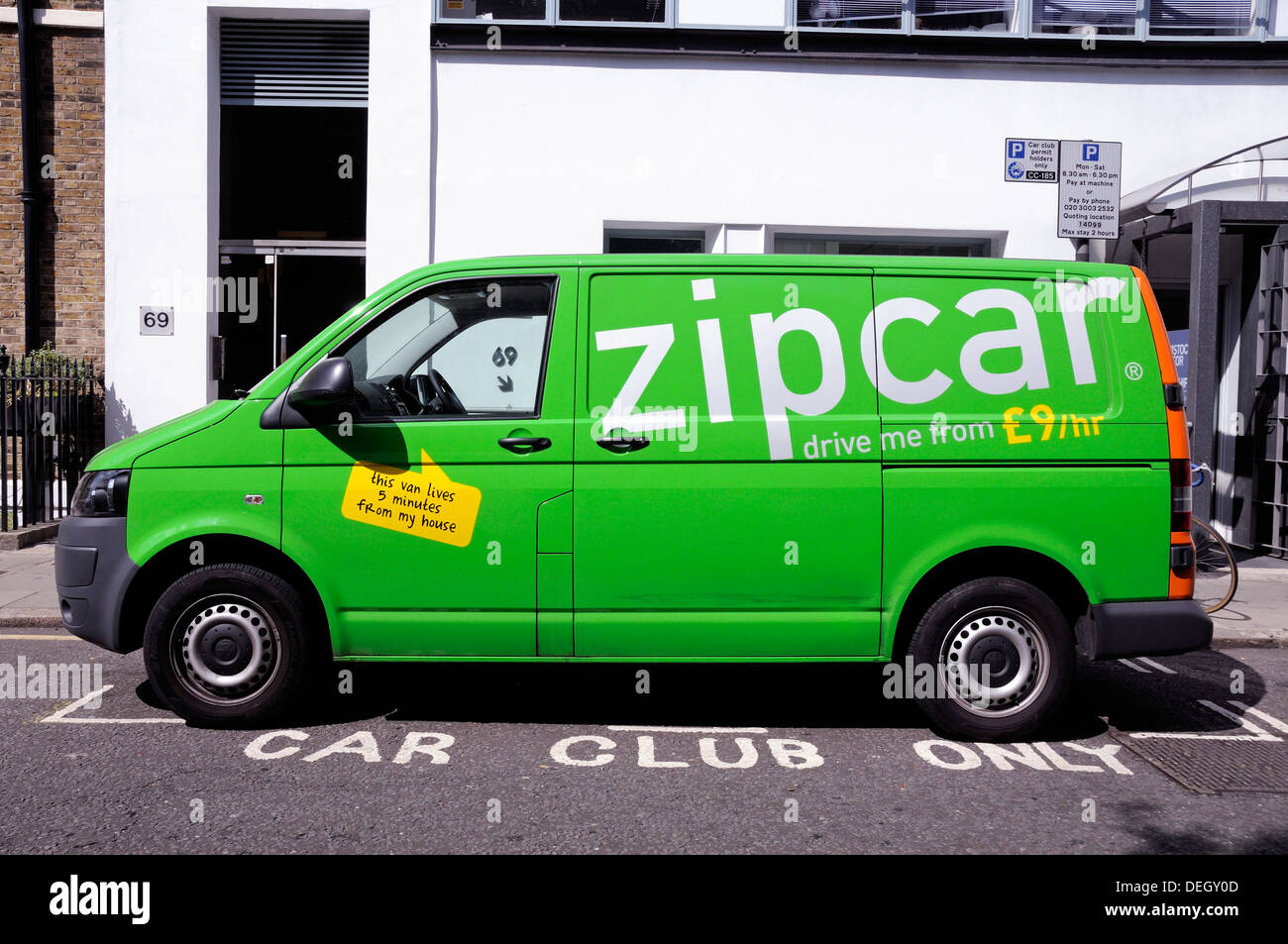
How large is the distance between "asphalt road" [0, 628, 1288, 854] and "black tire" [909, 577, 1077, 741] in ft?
0.48

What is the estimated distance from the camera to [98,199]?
1204 centimetres

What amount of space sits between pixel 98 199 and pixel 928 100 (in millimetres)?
9023

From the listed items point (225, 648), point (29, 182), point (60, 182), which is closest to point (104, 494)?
point (225, 648)

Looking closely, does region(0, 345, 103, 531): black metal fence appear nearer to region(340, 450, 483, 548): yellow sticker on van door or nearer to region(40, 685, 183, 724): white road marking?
region(40, 685, 183, 724): white road marking

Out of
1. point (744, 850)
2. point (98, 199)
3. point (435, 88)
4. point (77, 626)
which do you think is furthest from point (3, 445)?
point (744, 850)

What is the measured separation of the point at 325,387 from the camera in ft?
15.7

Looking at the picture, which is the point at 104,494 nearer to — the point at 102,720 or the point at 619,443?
the point at 102,720

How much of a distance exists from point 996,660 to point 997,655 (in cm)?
2

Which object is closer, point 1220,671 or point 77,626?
point 77,626

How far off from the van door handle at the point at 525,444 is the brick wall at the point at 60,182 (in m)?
9.08

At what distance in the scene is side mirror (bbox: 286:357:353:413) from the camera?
4.78 metres

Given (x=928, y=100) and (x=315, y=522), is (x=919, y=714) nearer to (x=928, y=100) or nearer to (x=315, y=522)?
(x=315, y=522)

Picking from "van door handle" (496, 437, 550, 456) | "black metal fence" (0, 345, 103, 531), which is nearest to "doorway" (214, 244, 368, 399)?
"black metal fence" (0, 345, 103, 531)
